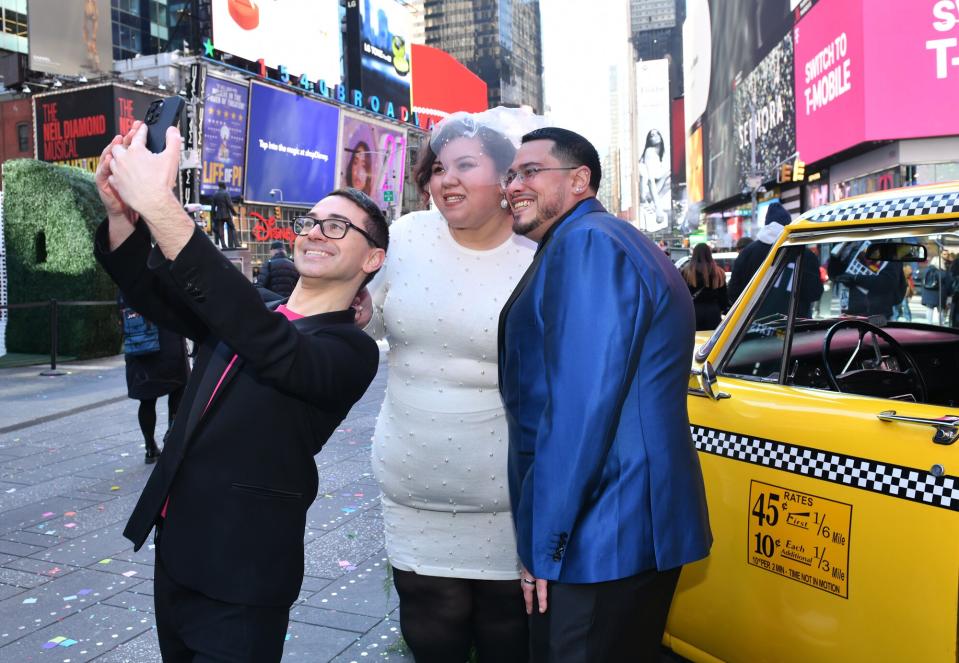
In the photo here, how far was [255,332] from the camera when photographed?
1766 mm

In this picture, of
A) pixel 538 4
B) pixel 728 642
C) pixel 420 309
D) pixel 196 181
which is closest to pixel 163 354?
pixel 420 309

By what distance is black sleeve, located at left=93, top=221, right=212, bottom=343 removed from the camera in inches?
82.0

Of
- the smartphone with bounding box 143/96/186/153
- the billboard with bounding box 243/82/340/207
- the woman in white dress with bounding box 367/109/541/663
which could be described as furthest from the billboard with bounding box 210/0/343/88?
the smartphone with bounding box 143/96/186/153

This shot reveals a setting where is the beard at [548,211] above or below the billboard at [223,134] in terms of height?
below

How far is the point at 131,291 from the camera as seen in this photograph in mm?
2123

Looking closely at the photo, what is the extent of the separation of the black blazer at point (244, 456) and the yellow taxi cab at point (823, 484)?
4.62ft

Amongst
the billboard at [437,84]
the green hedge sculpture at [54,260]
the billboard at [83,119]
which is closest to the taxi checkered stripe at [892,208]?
the green hedge sculpture at [54,260]

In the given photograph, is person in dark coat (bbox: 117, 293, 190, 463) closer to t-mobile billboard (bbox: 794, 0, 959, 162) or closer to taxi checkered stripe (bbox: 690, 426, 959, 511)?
taxi checkered stripe (bbox: 690, 426, 959, 511)

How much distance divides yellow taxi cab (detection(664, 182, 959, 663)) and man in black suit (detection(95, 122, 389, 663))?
1.39m

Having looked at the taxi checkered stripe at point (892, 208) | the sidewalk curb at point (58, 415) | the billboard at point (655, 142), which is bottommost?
the sidewalk curb at point (58, 415)

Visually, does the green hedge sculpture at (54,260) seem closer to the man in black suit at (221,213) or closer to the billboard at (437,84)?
the man in black suit at (221,213)

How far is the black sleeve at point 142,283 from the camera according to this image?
2082mm

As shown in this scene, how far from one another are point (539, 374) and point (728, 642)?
147 centimetres

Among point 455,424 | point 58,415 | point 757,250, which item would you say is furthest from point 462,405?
point 58,415
